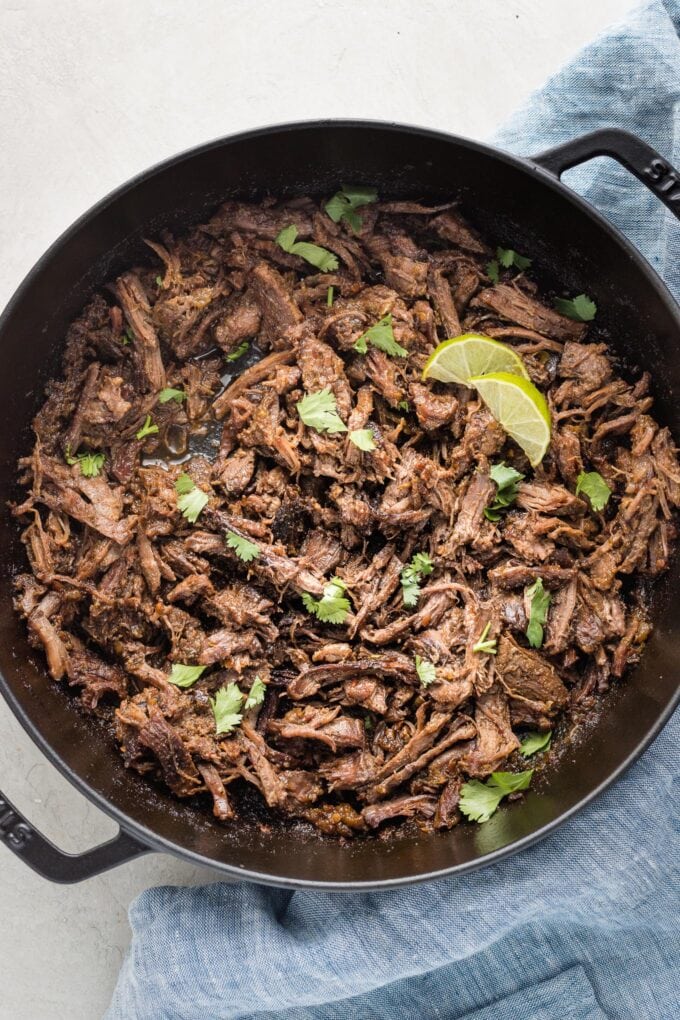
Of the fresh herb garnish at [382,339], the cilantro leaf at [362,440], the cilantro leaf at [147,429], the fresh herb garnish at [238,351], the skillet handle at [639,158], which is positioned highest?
the skillet handle at [639,158]

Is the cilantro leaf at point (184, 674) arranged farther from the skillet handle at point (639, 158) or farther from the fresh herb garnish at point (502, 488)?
the skillet handle at point (639, 158)

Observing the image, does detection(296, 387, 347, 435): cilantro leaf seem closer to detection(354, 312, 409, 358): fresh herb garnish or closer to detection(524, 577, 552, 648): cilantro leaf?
detection(354, 312, 409, 358): fresh herb garnish

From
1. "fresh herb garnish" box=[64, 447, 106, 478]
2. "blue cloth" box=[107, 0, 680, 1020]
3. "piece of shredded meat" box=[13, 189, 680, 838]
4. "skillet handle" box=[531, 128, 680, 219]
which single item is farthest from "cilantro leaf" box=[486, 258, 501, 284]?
"fresh herb garnish" box=[64, 447, 106, 478]

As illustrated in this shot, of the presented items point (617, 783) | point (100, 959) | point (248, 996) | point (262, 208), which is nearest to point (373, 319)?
point (262, 208)

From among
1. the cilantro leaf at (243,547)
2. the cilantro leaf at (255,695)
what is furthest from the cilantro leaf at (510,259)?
the cilantro leaf at (255,695)

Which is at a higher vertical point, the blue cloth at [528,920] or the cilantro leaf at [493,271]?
the cilantro leaf at [493,271]

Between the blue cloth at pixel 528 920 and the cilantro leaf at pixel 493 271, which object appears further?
the cilantro leaf at pixel 493 271
